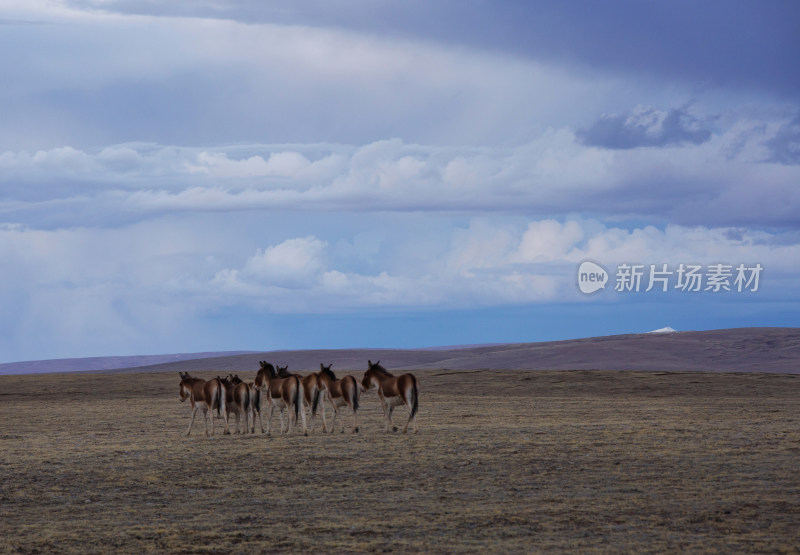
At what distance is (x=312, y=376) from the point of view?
2577 cm

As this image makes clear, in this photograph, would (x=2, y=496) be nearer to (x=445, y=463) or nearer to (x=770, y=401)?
(x=445, y=463)

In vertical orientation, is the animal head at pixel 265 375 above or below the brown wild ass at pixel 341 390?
above

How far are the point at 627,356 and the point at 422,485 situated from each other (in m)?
74.5

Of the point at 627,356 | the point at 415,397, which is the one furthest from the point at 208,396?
the point at 627,356

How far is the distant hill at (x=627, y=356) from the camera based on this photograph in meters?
81.0

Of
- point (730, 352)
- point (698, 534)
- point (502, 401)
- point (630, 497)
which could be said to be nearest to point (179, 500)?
point (630, 497)

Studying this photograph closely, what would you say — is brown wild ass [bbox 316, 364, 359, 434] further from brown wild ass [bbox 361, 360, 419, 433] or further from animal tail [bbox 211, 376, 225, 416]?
animal tail [bbox 211, 376, 225, 416]

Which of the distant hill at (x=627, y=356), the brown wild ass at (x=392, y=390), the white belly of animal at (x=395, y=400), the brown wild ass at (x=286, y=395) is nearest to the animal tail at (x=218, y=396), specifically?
the brown wild ass at (x=286, y=395)

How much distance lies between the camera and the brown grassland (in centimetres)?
1166

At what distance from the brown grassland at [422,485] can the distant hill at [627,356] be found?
48.8 metres

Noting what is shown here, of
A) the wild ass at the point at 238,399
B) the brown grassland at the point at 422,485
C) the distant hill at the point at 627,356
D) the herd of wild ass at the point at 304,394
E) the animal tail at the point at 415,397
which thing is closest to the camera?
the brown grassland at the point at 422,485

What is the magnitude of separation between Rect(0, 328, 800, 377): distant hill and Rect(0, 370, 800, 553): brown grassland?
48845 mm

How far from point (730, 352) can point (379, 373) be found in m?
68.2

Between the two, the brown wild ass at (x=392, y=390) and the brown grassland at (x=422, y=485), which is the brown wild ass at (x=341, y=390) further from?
the brown grassland at (x=422, y=485)
